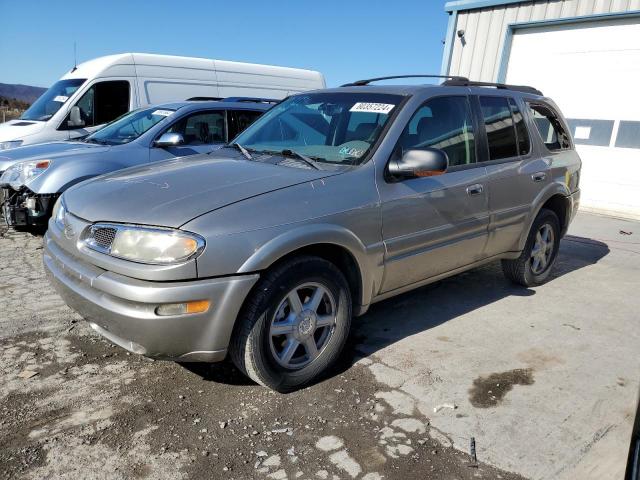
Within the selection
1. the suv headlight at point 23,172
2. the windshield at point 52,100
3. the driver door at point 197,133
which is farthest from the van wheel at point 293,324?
the windshield at point 52,100

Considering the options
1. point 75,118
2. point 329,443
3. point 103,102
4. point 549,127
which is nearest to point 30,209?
point 75,118

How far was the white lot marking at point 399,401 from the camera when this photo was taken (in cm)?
284

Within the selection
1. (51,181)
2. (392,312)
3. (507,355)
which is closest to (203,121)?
(51,181)

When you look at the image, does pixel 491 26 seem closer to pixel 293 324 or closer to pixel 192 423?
pixel 293 324

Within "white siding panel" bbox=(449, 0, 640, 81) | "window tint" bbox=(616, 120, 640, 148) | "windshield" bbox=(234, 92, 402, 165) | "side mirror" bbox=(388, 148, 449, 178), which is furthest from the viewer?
"white siding panel" bbox=(449, 0, 640, 81)

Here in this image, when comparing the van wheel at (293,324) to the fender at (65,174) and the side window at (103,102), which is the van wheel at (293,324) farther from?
the side window at (103,102)

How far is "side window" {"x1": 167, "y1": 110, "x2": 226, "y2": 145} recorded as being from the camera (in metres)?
6.27

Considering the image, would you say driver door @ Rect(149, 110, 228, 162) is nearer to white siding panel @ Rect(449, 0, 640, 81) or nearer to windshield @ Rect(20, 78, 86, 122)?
windshield @ Rect(20, 78, 86, 122)

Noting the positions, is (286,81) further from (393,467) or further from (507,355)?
(393,467)

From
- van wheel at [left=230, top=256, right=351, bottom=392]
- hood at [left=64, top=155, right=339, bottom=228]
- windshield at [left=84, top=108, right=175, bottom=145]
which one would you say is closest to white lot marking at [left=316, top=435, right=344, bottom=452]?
van wheel at [left=230, top=256, right=351, bottom=392]

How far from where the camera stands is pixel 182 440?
98.9 inches

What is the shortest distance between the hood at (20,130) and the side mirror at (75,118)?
403 millimetres

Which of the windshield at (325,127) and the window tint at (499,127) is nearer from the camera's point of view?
the windshield at (325,127)

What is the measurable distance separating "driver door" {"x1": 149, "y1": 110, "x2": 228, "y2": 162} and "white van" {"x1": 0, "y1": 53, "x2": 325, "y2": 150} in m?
2.73
